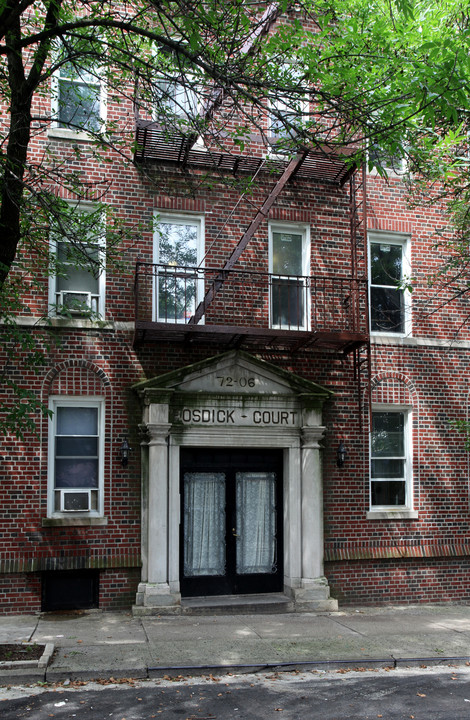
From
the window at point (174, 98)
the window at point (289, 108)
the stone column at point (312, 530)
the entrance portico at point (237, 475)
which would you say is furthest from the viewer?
the stone column at point (312, 530)

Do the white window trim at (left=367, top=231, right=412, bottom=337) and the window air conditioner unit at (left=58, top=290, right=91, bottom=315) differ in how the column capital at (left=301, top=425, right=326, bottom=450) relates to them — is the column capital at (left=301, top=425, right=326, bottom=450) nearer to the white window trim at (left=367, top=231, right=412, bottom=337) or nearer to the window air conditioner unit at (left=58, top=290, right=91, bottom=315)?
the white window trim at (left=367, top=231, right=412, bottom=337)

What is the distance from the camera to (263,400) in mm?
12438

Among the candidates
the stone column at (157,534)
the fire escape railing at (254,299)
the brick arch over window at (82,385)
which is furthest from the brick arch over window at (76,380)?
the fire escape railing at (254,299)

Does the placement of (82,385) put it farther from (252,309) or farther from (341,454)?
(341,454)

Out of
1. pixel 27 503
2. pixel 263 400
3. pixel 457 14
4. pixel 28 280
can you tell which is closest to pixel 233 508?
pixel 263 400

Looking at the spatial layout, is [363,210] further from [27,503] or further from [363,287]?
[27,503]

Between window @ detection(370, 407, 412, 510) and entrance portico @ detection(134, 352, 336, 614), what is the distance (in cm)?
135

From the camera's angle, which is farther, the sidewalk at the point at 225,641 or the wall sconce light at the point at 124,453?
the wall sconce light at the point at 124,453

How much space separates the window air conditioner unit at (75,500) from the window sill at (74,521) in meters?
0.21

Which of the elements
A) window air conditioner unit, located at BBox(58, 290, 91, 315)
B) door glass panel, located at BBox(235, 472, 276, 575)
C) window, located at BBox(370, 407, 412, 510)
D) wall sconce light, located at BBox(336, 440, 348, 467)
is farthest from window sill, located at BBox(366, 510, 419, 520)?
window air conditioner unit, located at BBox(58, 290, 91, 315)

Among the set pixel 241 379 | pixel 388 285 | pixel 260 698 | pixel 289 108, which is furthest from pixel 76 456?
pixel 388 285

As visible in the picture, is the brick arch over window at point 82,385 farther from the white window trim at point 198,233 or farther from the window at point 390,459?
the window at point 390,459

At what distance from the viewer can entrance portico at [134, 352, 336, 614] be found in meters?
11.9

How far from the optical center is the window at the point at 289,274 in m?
13.1
